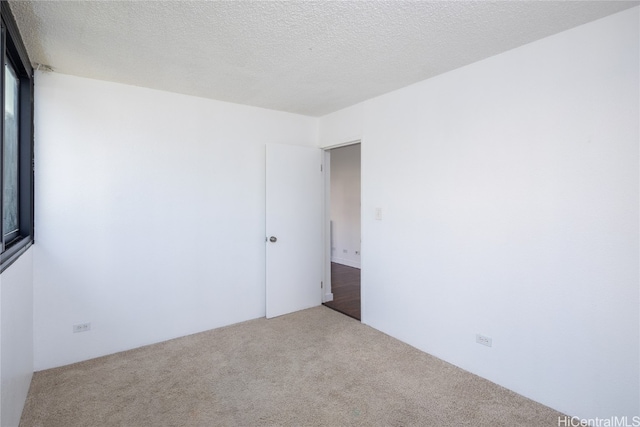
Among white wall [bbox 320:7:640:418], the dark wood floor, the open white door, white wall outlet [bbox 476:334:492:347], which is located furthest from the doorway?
white wall outlet [bbox 476:334:492:347]

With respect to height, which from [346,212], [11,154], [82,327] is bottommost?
[82,327]

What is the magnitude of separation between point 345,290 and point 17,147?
12.9 feet

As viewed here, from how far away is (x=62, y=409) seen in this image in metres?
2.10

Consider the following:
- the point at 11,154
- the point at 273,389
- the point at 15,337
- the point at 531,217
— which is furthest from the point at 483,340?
the point at 11,154

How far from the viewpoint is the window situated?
2029 mm

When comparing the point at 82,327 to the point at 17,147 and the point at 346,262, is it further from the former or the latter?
the point at 346,262

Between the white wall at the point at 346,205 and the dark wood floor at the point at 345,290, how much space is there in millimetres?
366

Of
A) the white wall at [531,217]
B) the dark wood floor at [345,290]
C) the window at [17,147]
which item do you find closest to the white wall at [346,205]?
the dark wood floor at [345,290]

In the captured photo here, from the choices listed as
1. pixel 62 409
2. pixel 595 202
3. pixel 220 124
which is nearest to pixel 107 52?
pixel 220 124

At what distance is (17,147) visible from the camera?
2410 millimetres

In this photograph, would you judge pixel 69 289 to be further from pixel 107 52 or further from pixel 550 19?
pixel 550 19

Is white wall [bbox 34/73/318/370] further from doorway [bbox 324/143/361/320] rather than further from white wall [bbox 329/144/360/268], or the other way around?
white wall [bbox 329/144/360/268]

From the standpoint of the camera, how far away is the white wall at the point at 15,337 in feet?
5.20

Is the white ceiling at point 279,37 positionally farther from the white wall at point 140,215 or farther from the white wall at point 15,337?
the white wall at point 15,337
